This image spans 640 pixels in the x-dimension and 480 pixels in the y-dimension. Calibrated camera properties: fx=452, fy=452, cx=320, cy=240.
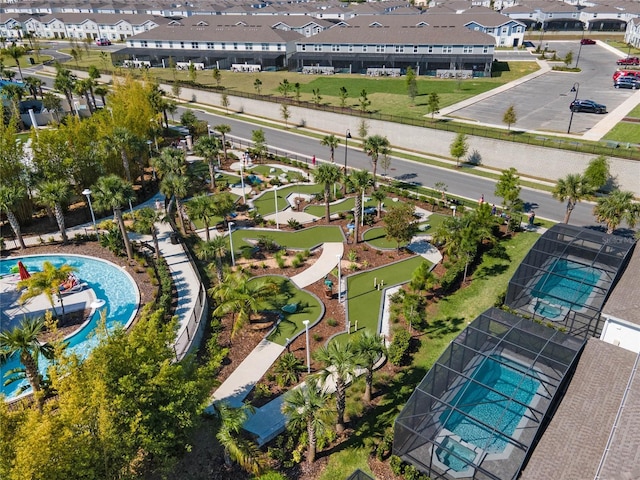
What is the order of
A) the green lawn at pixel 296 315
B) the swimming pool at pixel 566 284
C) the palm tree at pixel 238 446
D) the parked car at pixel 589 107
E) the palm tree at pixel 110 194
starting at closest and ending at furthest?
the palm tree at pixel 238 446, the green lawn at pixel 296 315, the swimming pool at pixel 566 284, the palm tree at pixel 110 194, the parked car at pixel 589 107

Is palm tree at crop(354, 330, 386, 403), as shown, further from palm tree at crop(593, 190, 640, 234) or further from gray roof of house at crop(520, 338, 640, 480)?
palm tree at crop(593, 190, 640, 234)

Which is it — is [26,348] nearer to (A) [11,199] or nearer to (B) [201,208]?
(B) [201,208]

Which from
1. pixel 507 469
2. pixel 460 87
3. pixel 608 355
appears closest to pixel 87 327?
pixel 507 469

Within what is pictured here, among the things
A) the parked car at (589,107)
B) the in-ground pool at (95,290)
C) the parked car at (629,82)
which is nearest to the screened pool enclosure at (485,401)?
the in-ground pool at (95,290)

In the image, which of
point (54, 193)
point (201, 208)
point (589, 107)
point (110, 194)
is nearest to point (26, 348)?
point (110, 194)

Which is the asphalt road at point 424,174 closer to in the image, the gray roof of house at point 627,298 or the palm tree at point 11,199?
the gray roof of house at point 627,298
